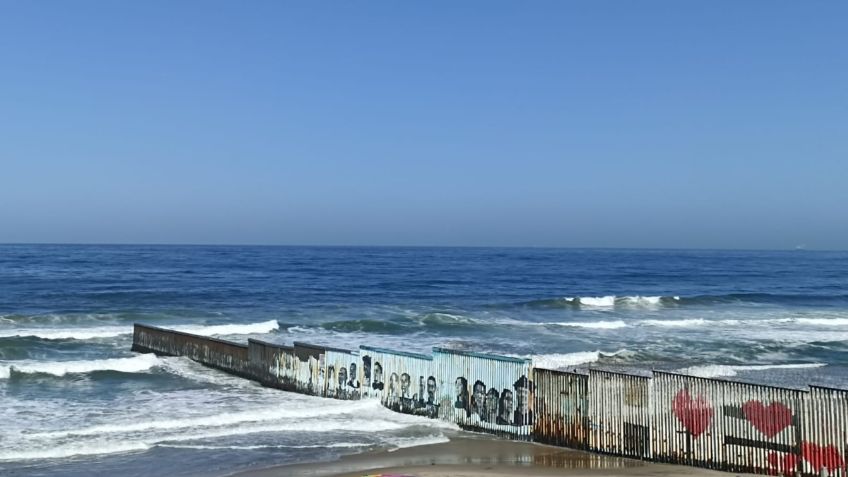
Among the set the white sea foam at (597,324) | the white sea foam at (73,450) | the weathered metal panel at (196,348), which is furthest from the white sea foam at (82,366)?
the white sea foam at (597,324)

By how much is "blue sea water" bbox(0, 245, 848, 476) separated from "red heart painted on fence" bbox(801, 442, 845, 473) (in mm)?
7372

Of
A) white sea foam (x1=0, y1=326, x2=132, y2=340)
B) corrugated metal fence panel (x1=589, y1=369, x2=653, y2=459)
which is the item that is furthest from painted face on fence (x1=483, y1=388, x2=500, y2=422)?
white sea foam (x1=0, y1=326, x2=132, y2=340)

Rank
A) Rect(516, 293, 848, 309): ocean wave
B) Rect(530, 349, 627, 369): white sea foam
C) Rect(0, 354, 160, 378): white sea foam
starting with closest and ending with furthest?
Rect(0, 354, 160, 378): white sea foam < Rect(530, 349, 627, 369): white sea foam < Rect(516, 293, 848, 309): ocean wave

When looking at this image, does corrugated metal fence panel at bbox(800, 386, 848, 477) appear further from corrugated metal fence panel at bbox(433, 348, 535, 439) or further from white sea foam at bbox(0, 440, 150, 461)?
white sea foam at bbox(0, 440, 150, 461)

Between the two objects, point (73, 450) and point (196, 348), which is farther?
point (196, 348)

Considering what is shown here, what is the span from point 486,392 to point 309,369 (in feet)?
20.9

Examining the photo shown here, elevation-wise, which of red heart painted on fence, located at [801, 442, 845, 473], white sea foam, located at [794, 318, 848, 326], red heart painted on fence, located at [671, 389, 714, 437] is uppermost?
red heart painted on fence, located at [671, 389, 714, 437]

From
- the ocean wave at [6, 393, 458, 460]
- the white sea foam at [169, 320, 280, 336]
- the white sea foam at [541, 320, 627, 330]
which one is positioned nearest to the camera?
the ocean wave at [6, 393, 458, 460]

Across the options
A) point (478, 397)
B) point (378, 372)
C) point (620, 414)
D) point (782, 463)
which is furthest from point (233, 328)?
point (782, 463)

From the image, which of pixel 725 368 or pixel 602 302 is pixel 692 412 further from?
pixel 602 302

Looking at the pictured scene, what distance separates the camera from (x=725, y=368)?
27.1 meters

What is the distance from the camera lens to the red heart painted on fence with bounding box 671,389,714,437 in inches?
581

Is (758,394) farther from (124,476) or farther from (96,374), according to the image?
(96,374)

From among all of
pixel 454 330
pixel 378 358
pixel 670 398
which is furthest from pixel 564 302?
pixel 670 398
